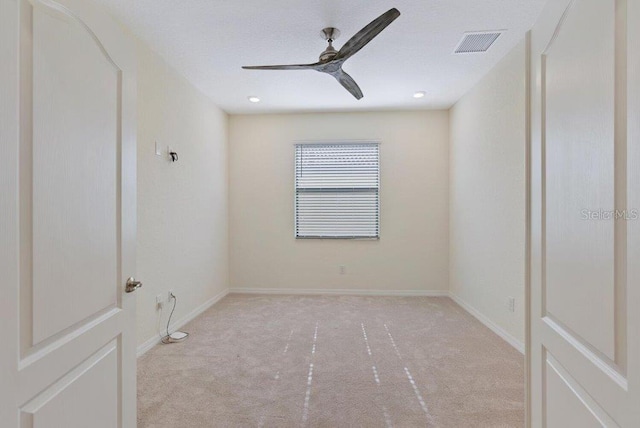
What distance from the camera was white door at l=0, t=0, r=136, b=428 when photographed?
0.77 metres

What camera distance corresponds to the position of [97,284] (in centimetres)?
112

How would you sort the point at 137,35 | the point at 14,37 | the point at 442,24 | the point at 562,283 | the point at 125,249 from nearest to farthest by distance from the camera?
the point at 14,37
the point at 562,283
the point at 125,249
the point at 442,24
the point at 137,35

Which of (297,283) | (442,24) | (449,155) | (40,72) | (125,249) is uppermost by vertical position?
(442,24)

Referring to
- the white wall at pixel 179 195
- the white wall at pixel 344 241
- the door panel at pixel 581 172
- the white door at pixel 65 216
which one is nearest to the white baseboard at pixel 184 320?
the white wall at pixel 179 195

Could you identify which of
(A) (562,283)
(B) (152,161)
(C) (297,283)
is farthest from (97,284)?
(C) (297,283)

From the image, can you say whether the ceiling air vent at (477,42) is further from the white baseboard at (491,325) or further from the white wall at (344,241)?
the white baseboard at (491,325)

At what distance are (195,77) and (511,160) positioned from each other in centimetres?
329

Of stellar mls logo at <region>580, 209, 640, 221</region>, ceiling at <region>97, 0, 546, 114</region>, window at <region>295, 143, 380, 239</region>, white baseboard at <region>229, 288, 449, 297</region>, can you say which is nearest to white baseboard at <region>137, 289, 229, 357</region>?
white baseboard at <region>229, 288, 449, 297</region>

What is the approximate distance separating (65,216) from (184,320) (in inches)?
114

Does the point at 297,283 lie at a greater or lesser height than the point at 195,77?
lesser

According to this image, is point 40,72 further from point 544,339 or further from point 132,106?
point 544,339

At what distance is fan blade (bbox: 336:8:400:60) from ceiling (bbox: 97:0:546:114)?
273 millimetres

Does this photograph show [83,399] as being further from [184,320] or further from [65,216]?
[184,320]

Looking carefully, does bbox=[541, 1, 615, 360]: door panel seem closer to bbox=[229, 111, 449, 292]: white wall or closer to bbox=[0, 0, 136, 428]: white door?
bbox=[0, 0, 136, 428]: white door
